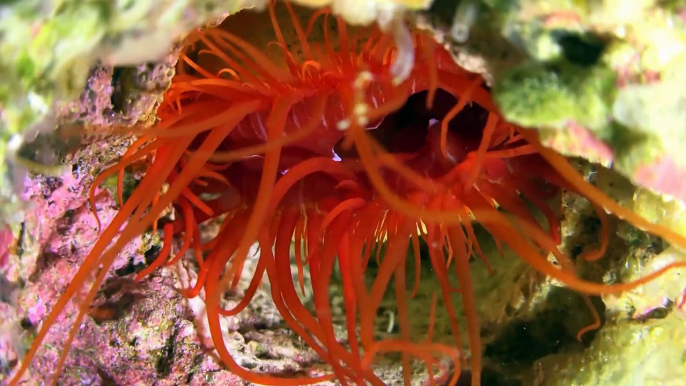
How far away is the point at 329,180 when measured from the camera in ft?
4.41

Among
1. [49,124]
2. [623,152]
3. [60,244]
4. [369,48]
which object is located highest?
[369,48]

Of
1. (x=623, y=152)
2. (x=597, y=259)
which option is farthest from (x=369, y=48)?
(x=597, y=259)

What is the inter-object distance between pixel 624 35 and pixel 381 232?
78 cm

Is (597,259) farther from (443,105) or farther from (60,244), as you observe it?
(60,244)

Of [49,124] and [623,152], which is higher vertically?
[49,124]

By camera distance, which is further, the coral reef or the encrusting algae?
the encrusting algae

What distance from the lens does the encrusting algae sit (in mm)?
1061

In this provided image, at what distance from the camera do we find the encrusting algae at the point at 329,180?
106cm

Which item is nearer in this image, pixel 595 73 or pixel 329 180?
pixel 595 73

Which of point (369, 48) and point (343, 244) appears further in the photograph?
point (343, 244)

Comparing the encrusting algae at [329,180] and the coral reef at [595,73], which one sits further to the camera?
the encrusting algae at [329,180]

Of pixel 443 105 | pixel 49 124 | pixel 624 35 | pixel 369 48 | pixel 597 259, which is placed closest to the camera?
pixel 624 35

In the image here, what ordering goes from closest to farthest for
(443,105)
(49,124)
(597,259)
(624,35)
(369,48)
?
(624,35) < (49,124) < (369,48) < (597,259) < (443,105)

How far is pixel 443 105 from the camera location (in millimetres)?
1386
